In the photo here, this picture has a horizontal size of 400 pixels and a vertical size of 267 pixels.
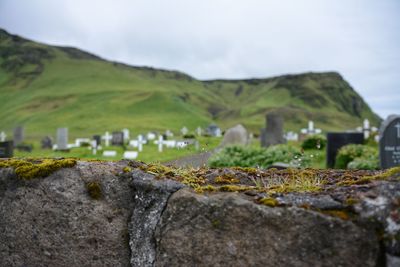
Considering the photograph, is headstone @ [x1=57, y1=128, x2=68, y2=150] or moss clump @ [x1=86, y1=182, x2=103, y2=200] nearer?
moss clump @ [x1=86, y1=182, x2=103, y2=200]

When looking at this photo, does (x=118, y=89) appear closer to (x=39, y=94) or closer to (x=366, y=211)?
(x=39, y=94)

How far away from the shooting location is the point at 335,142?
21.5 m

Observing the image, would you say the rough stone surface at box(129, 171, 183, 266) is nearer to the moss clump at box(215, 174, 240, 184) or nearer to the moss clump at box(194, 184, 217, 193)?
the moss clump at box(194, 184, 217, 193)

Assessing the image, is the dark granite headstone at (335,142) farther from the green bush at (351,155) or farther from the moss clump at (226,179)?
the moss clump at (226,179)

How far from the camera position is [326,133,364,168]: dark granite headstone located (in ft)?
69.8

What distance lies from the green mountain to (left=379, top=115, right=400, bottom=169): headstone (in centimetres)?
5174

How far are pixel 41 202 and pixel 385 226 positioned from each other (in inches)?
96.2

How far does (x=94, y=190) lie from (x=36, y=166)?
0.56m

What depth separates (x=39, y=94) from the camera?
11288 cm

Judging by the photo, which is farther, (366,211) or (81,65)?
(81,65)

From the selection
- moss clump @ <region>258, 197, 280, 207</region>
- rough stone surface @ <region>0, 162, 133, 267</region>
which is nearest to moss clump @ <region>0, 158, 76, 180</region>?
rough stone surface @ <region>0, 162, 133, 267</region>

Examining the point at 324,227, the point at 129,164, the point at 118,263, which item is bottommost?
the point at 118,263

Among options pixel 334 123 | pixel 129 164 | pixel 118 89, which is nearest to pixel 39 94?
pixel 118 89

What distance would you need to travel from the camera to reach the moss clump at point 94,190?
10.6 ft
